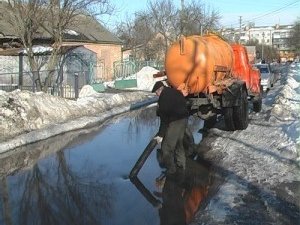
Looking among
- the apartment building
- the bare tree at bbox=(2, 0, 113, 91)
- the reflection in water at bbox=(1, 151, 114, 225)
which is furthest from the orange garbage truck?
the apartment building

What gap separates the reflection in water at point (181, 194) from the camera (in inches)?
275

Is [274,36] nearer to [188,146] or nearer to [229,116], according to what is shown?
[229,116]

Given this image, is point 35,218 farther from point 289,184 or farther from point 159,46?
point 159,46

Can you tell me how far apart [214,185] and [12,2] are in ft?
60.1

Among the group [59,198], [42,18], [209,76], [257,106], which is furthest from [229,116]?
[42,18]

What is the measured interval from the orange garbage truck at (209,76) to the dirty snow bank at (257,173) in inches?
25.9

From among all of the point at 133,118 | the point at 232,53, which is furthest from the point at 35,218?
the point at 133,118

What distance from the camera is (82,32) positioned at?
40.3 m

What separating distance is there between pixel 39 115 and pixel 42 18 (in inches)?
377

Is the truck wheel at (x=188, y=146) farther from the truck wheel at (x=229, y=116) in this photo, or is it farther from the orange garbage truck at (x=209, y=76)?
the truck wheel at (x=229, y=116)

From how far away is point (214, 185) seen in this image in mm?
8656

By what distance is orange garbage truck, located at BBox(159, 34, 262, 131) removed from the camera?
1182 centimetres

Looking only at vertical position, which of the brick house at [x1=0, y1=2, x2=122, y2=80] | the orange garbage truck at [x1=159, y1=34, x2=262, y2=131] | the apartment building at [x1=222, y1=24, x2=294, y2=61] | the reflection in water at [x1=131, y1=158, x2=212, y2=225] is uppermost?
the apartment building at [x1=222, y1=24, x2=294, y2=61]

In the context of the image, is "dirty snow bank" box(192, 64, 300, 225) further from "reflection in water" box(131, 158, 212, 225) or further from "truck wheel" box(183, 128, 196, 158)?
"truck wheel" box(183, 128, 196, 158)
